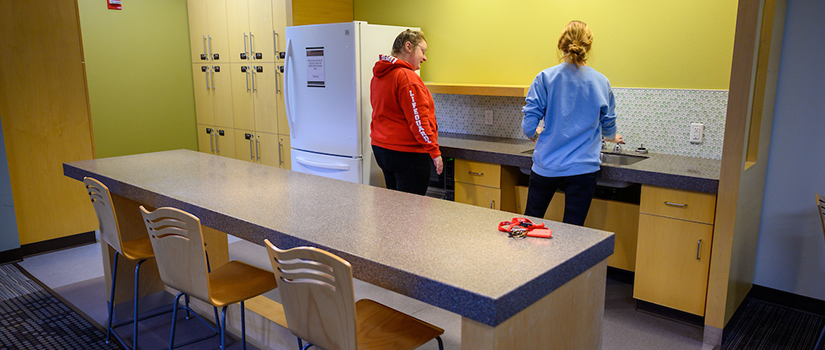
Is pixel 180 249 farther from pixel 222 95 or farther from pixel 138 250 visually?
pixel 222 95

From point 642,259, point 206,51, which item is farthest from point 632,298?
point 206,51

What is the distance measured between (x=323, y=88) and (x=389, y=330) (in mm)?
2651

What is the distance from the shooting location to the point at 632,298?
3135 mm

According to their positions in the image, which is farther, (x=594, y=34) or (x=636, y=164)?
(x=594, y=34)

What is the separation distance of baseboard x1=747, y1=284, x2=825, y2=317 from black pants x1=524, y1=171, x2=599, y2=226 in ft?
3.66

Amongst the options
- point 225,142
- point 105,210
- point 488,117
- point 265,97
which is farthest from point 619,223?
point 225,142

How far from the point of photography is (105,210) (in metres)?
2.33

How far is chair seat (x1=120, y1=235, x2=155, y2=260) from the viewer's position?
2385mm

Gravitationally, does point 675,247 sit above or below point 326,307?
below

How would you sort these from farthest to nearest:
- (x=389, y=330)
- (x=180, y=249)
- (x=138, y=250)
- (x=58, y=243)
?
(x=58, y=243), (x=138, y=250), (x=180, y=249), (x=389, y=330)

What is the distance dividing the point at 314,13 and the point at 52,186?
7.74 ft

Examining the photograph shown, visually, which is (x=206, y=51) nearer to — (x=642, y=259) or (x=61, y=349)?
(x=61, y=349)

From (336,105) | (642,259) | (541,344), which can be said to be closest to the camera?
(541,344)

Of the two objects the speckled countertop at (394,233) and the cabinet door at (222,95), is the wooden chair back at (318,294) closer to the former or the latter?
the speckled countertop at (394,233)
